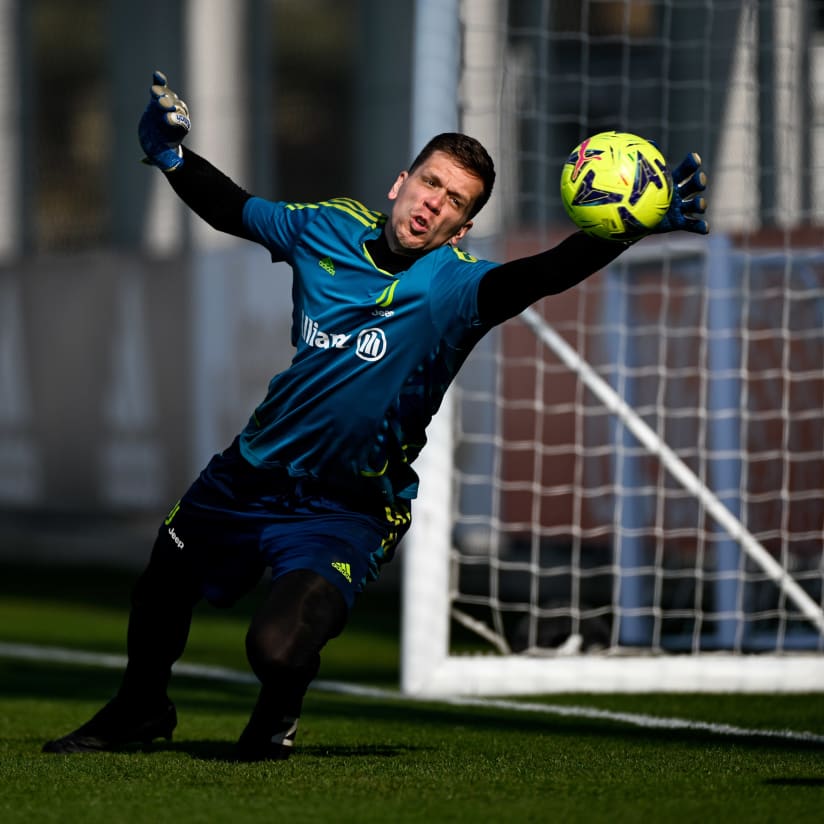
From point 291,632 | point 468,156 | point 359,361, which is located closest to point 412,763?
point 291,632

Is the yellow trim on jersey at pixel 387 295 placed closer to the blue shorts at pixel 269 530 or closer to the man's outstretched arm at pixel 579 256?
the man's outstretched arm at pixel 579 256

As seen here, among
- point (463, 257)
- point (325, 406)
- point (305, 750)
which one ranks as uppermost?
point (463, 257)

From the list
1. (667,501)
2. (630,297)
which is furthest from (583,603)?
(630,297)

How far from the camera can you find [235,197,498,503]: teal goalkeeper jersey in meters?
4.42

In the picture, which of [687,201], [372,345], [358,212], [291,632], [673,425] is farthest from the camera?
[673,425]

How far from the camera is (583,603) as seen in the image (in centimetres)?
894

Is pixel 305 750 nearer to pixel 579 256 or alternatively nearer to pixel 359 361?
pixel 359 361

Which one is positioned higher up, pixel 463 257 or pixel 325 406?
pixel 463 257

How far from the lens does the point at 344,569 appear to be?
176 inches

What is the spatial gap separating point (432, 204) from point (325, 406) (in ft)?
2.03

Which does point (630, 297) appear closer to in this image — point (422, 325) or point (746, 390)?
point (746, 390)

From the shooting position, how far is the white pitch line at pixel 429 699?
5508 mm

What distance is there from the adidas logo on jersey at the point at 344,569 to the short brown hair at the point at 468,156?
1.01 metres

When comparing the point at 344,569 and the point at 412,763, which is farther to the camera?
the point at 412,763
